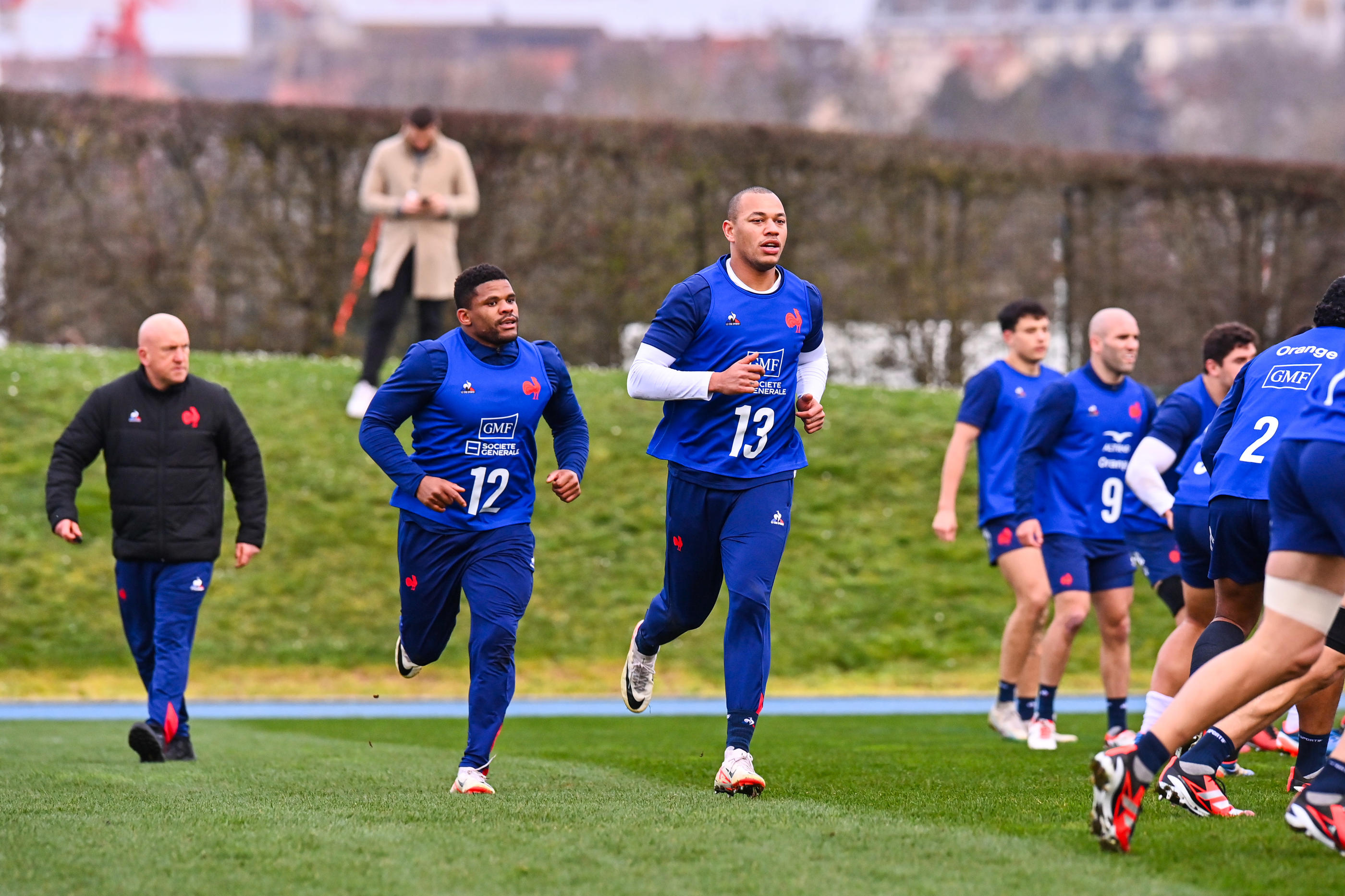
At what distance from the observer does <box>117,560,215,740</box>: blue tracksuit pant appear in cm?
870

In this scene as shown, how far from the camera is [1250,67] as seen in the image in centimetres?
6781

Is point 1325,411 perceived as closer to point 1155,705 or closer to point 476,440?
point 1155,705

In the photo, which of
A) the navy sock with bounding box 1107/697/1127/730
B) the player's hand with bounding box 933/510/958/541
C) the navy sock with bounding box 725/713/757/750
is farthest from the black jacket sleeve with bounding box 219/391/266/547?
the navy sock with bounding box 1107/697/1127/730

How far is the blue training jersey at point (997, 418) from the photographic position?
10039mm

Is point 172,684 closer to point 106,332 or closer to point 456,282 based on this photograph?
point 456,282

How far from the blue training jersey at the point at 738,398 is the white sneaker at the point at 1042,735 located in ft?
10.6

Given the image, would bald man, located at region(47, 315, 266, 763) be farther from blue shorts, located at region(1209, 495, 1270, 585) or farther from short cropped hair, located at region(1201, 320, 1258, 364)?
short cropped hair, located at region(1201, 320, 1258, 364)

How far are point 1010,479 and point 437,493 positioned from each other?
14.1 feet

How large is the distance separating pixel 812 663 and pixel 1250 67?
197ft

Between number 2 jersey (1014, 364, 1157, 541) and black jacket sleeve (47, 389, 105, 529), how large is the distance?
507cm

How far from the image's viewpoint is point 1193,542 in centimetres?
764

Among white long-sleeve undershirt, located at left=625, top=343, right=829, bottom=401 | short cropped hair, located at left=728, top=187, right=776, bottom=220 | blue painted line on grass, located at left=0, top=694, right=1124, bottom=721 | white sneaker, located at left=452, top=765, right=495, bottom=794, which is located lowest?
blue painted line on grass, located at left=0, top=694, right=1124, bottom=721

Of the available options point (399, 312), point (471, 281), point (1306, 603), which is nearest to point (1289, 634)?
point (1306, 603)

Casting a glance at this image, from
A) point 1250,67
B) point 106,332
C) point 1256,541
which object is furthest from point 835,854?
point 1250,67
